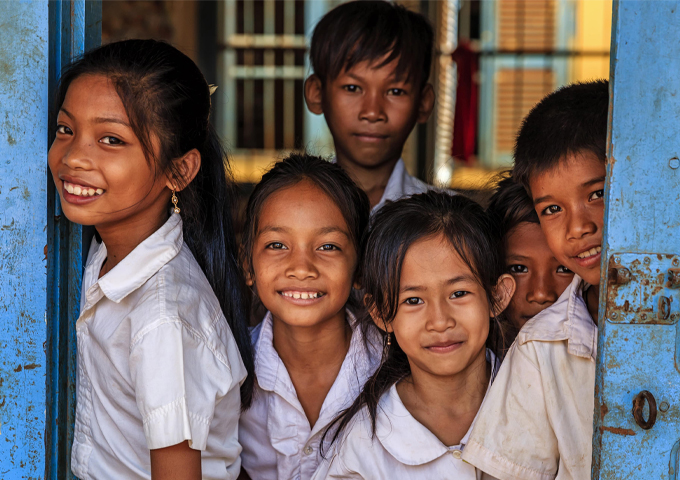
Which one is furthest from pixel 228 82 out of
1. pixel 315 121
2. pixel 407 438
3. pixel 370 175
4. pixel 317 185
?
pixel 407 438

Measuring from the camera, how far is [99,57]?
5.11ft

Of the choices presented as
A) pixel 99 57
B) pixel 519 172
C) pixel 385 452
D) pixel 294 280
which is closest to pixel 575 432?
pixel 385 452

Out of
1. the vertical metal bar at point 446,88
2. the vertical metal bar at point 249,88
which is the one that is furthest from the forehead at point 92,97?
the vertical metal bar at point 249,88

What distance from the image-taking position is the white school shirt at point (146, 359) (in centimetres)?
139

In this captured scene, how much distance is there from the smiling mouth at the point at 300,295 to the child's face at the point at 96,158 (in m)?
0.44

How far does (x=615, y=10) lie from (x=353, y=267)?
92 centimetres

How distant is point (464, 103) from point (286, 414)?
3640mm

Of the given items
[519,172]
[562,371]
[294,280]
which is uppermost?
[519,172]

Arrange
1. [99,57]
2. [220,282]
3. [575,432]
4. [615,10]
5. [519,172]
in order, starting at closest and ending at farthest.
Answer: [615,10] < [575,432] < [99,57] < [519,172] < [220,282]

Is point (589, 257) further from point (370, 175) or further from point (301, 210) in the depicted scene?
point (370, 175)

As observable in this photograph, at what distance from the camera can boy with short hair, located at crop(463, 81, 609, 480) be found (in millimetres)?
1444

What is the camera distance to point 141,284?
152 cm

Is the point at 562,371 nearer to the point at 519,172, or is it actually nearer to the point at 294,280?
the point at 519,172

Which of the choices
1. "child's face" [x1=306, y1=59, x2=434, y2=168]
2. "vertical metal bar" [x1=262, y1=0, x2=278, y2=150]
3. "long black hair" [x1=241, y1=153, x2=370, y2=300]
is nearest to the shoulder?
"child's face" [x1=306, y1=59, x2=434, y2=168]
